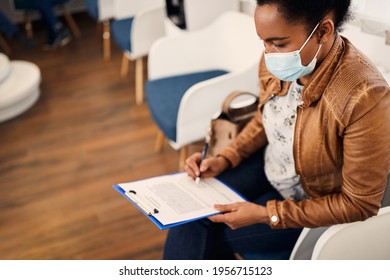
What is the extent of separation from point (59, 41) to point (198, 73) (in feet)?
7.89

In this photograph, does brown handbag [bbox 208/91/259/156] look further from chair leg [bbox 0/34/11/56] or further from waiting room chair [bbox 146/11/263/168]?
chair leg [bbox 0/34/11/56]

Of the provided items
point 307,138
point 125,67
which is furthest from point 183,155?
point 125,67

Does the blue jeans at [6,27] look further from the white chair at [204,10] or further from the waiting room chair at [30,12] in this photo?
the white chair at [204,10]

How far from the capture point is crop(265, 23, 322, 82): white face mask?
1.27m

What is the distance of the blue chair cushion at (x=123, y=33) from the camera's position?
10.9 ft

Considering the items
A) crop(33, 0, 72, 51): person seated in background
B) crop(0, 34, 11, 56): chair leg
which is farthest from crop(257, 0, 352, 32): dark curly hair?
crop(0, 34, 11, 56): chair leg

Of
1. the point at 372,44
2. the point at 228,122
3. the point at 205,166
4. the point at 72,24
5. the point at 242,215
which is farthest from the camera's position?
the point at 72,24

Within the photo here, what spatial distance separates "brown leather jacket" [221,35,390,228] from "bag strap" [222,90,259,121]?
1.57 feet

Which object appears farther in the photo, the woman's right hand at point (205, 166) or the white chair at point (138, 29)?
the white chair at point (138, 29)

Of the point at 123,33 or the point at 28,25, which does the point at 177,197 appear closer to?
the point at 123,33

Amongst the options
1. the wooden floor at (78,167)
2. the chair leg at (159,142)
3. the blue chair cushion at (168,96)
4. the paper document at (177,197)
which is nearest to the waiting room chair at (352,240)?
the paper document at (177,197)

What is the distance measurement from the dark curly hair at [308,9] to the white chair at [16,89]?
99.7 inches

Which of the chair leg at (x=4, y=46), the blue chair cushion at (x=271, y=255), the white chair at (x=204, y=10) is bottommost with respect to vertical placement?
the chair leg at (x=4, y=46)

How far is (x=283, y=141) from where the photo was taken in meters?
1.50
